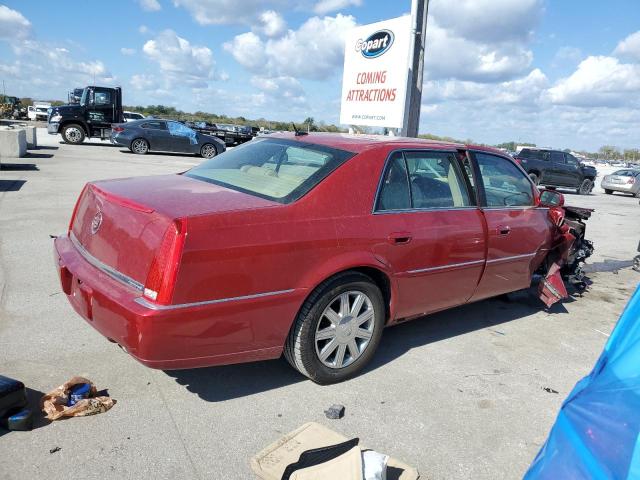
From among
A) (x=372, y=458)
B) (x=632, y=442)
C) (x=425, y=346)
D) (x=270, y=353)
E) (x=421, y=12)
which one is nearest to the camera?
(x=632, y=442)

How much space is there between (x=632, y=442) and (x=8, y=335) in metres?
3.95

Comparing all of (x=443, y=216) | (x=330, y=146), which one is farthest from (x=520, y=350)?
(x=330, y=146)

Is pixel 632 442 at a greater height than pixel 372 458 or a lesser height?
greater

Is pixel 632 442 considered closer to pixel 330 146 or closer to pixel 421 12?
pixel 330 146

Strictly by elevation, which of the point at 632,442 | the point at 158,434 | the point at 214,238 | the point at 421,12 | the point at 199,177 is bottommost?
the point at 158,434

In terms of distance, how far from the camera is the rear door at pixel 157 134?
20.9 m

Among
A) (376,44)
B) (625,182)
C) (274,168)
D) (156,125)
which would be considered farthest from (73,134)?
(625,182)

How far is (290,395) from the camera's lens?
338cm

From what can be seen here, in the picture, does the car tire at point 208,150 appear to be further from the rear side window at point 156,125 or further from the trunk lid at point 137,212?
the trunk lid at point 137,212

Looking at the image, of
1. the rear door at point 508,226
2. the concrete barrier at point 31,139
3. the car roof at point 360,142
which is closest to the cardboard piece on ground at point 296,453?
the car roof at point 360,142

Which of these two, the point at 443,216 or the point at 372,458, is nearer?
the point at 372,458

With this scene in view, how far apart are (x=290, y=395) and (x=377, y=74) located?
9.13m

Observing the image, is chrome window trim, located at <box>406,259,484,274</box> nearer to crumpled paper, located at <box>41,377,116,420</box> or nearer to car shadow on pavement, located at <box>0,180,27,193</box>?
crumpled paper, located at <box>41,377,116,420</box>

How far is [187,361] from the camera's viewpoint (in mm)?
2857
